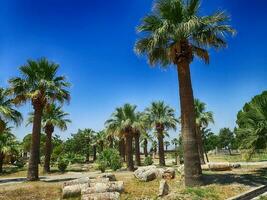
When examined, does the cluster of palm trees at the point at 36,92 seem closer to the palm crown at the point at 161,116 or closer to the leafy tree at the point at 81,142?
the palm crown at the point at 161,116

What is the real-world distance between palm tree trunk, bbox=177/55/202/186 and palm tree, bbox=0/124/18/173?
1171 inches

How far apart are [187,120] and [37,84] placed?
1379cm

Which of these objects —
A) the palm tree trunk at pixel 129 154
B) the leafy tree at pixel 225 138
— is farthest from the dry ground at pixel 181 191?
the leafy tree at pixel 225 138

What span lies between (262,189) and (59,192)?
935 centimetres

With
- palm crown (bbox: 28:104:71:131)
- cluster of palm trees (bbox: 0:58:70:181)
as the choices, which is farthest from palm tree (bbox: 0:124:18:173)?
cluster of palm trees (bbox: 0:58:70:181)

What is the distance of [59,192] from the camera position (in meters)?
15.8

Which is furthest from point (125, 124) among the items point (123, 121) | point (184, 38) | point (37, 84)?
point (184, 38)

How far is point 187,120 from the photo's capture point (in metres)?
16.1

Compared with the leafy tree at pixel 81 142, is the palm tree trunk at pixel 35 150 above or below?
below

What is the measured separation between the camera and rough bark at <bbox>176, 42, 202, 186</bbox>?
1538cm

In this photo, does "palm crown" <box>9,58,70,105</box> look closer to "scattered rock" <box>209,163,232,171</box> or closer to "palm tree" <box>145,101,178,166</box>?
"scattered rock" <box>209,163,232,171</box>

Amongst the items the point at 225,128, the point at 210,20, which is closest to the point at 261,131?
the point at 210,20

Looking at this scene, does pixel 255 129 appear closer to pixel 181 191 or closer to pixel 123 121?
pixel 181 191

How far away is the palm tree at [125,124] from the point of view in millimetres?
38728
